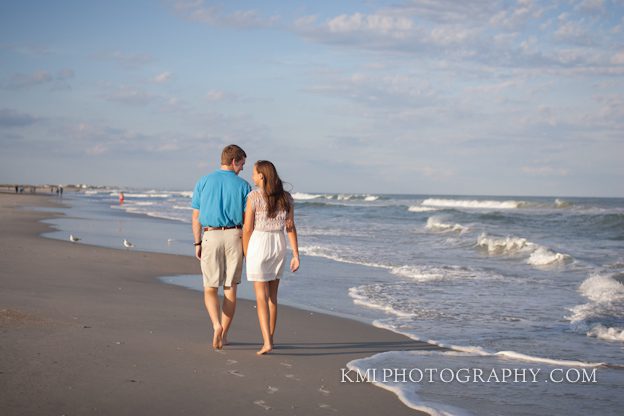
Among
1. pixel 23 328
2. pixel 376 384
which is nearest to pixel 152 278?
pixel 23 328

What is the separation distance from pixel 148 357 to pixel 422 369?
2.23 m

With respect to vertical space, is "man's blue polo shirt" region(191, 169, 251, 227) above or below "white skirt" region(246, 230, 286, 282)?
above

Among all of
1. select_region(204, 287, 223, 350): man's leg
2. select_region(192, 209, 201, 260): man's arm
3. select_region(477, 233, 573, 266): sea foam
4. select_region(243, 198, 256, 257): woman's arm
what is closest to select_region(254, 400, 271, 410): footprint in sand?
select_region(204, 287, 223, 350): man's leg

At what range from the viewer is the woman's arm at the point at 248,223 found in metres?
5.66

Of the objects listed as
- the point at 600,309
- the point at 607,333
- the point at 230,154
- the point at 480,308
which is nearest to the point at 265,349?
the point at 230,154

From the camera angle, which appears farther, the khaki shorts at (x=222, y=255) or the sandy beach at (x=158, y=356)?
the khaki shorts at (x=222, y=255)

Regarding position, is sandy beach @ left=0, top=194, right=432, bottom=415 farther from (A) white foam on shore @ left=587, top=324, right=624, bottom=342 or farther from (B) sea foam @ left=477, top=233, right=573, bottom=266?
(B) sea foam @ left=477, top=233, right=573, bottom=266

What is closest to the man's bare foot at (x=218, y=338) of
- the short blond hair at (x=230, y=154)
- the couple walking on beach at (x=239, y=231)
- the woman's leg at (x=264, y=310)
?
the couple walking on beach at (x=239, y=231)

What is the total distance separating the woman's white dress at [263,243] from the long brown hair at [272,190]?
0.14 ft

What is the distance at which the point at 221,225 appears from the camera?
5.78 meters

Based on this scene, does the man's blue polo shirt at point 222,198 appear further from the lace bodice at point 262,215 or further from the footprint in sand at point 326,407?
the footprint in sand at point 326,407

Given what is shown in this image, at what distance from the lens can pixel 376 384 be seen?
4.99m

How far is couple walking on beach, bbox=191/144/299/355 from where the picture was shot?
5.68 metres

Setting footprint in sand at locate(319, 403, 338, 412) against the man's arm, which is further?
the man's arm
